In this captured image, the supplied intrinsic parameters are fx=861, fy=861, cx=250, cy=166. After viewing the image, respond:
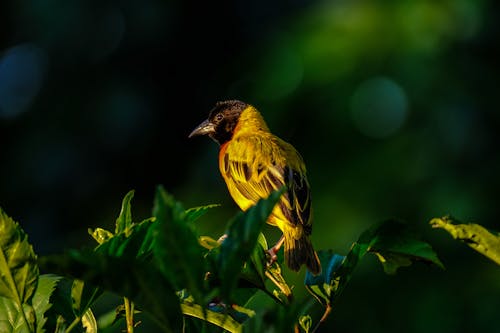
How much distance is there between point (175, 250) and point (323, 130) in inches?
275

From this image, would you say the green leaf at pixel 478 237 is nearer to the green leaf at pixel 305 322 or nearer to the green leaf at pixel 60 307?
the green leaf at pixel 305 322

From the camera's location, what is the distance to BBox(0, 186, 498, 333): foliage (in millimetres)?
1078

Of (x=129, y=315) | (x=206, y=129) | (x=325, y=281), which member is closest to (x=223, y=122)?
(x=206, y=129)

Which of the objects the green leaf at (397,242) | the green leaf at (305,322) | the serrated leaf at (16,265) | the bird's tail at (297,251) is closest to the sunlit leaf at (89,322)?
the serrated leaf at (16,265)

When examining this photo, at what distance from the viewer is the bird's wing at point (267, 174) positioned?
10.7 ft

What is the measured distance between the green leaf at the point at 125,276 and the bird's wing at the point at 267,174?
6.92 feet

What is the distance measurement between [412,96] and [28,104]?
522 cm

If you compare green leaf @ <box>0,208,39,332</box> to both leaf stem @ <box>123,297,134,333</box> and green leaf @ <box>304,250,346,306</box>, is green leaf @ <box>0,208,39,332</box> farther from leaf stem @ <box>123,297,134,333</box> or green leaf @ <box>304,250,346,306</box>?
green leaf @ <box>304,250,346,306</box>

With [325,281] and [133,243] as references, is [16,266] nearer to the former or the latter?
[133,243]

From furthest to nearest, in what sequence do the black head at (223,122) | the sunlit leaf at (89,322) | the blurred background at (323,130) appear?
the blurred background at (323,130), the black head at (223,122), the sunlit leaf at (89,322)

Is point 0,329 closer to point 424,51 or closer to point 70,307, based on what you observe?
point 70,307

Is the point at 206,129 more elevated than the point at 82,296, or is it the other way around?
the point at 82,296

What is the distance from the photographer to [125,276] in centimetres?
107

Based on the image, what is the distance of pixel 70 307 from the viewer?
1462mm
